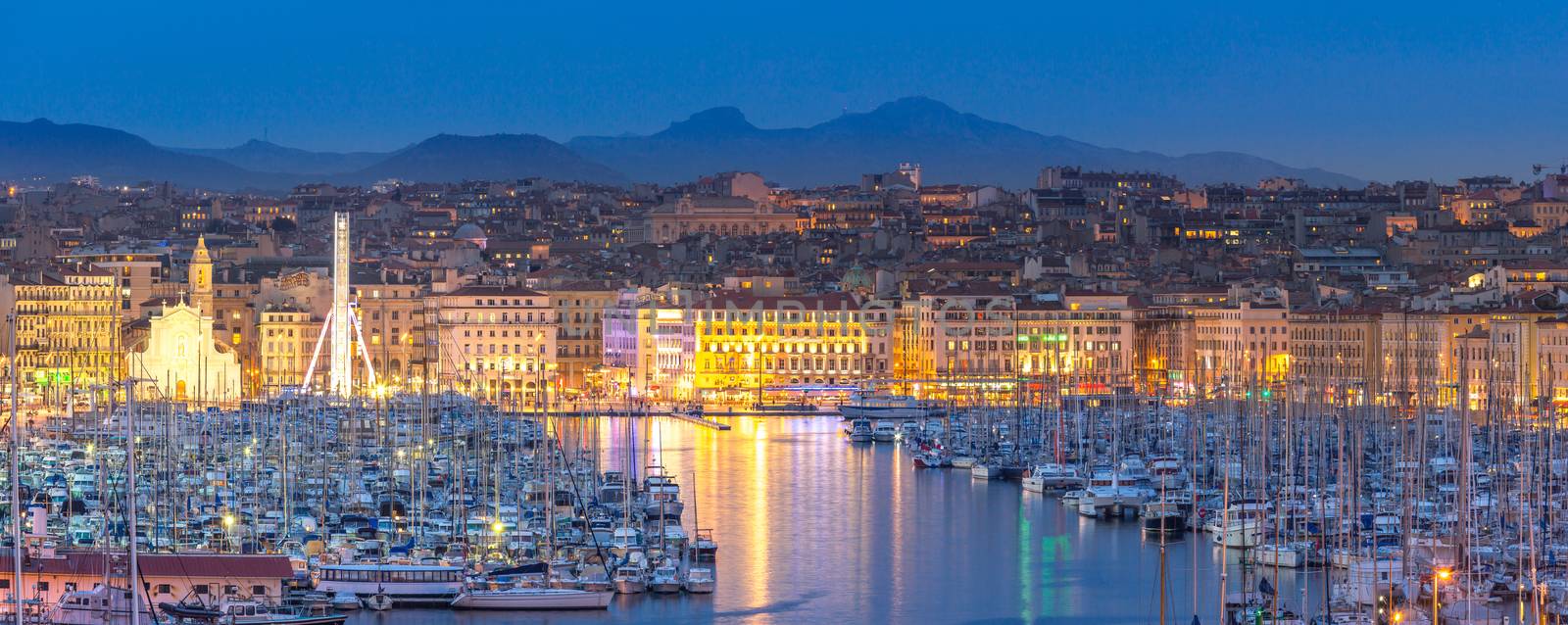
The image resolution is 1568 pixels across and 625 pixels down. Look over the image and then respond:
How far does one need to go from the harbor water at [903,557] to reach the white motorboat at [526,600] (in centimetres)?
11

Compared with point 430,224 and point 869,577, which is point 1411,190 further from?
point 869,577

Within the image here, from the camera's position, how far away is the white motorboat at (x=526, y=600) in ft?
92.1

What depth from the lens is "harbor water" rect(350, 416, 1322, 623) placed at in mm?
28594

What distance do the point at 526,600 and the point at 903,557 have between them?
620 cm

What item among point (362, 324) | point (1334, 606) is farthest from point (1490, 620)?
point (362, 324)

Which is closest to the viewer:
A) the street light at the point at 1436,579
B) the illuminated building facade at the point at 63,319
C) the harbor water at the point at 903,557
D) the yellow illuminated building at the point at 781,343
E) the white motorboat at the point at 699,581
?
the street light at the point at 1436,579

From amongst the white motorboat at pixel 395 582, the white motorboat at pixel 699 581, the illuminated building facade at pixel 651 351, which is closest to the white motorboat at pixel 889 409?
the illuminated building facade at pixel 651 351

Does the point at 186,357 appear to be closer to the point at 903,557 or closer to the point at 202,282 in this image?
the point at 202,282

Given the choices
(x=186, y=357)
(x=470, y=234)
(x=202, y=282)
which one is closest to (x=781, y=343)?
(x=202, y=282)

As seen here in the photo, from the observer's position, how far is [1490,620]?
2566 centimetres

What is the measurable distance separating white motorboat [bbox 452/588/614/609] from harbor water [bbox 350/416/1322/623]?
0.11 meters

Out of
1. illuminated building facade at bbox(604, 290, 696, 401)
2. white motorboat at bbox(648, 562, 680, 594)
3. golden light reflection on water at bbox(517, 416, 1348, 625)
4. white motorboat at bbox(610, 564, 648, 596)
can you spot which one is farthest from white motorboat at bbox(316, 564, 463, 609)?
illuminated building facade at bbox(604, 290, 696, 401)

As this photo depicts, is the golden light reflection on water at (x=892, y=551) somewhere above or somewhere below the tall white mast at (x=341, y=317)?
below

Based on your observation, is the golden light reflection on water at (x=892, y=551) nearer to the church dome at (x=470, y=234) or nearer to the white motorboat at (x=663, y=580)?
the white motorboat at (x=663, y=580)
